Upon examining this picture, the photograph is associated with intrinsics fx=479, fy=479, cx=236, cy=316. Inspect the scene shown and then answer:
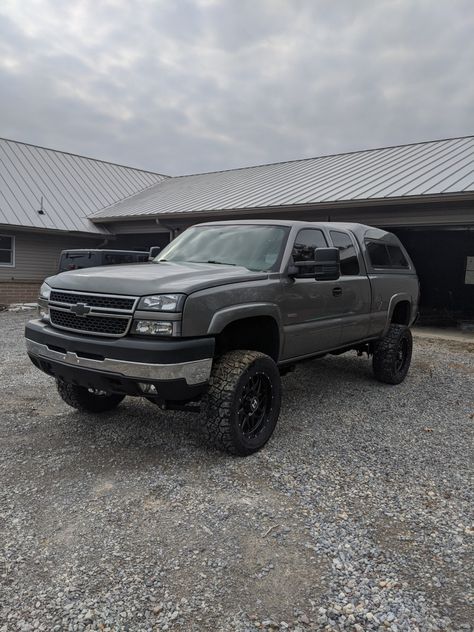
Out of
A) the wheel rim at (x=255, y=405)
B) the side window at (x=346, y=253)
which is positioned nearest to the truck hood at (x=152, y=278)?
the wheel rim at (x=255, y=405)

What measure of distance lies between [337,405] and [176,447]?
224 cm

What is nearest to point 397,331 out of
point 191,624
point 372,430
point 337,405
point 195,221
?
point 337,405

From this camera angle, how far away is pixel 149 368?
3.32 metres

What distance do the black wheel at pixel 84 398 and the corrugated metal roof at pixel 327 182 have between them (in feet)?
28.1

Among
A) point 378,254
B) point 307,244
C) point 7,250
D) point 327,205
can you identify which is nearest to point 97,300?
point 307,244

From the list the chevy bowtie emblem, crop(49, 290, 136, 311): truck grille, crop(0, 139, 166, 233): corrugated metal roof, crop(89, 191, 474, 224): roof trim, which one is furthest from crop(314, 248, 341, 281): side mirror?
crop(0, 139, 166, 233): corrugated metal roof

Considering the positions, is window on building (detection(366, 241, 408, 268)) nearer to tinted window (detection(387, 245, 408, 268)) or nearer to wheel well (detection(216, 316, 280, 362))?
tinted window (detection(387, 245, 408, 268))

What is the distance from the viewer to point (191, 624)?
2.17 meters

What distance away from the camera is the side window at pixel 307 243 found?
470 cm

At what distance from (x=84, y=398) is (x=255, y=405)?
1785 mm

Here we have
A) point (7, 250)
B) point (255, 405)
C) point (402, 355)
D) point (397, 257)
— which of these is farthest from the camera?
point (7, 250)

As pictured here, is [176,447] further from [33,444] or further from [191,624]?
[191,624]

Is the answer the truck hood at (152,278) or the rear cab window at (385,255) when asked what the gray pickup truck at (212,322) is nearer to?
the truck hood at (152,278)

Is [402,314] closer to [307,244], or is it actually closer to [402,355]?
[402,355]
